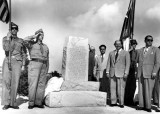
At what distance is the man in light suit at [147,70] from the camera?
242 inches

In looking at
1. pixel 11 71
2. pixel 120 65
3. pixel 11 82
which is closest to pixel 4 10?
pixel 11 71

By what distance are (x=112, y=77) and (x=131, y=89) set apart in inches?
33.2

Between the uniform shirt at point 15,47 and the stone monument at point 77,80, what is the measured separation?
1.20 metres

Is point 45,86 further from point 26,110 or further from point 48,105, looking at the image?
point 26,110

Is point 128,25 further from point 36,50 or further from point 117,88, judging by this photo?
point 36,50

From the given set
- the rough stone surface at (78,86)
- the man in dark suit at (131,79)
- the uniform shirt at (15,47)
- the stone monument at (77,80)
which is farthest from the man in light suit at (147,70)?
the uniform shirt at (15,47)

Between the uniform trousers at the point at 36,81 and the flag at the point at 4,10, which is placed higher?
the flag at the point at 4,10

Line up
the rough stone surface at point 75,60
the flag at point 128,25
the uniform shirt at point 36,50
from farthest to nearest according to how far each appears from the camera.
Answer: the flag at point 128,25, the rough stone surface at point 75,60, the uniform shirt at point 36,50

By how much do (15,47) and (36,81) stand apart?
95cm

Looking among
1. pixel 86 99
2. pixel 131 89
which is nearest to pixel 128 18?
pixel 131 89

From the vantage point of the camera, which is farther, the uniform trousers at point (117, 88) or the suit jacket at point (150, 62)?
the uniform trousers at point (117, 88)

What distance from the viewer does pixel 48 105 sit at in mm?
6336

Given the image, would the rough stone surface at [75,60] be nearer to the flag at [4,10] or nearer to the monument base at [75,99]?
the monument base at [75,99]

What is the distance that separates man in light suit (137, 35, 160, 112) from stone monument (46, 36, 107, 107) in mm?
1018
